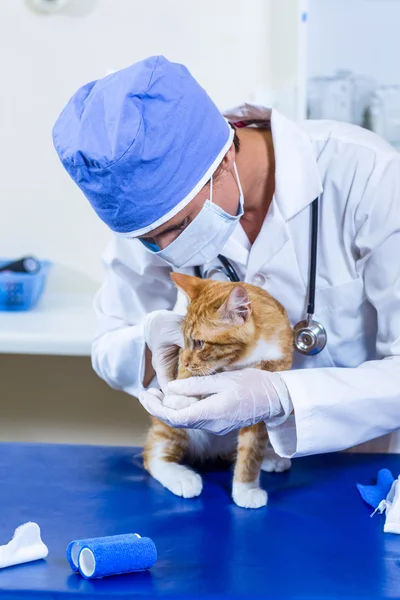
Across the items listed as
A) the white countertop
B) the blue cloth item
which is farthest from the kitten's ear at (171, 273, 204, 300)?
the white countertop

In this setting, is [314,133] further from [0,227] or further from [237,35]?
[0,227]

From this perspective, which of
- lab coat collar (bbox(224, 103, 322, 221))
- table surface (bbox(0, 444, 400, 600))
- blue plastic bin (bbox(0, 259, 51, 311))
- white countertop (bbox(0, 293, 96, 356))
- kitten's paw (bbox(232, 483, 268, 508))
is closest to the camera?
table surface (bbox(0, 444, 400, 600))

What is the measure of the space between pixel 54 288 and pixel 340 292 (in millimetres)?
1224

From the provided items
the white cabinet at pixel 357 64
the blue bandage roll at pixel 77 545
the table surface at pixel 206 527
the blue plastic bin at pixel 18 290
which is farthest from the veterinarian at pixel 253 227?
the white cabinet at pixel 357 64

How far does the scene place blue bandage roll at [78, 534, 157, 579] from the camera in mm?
→ 1118

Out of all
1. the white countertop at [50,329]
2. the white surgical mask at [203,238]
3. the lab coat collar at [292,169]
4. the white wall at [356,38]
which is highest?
the white wall at [356,38]

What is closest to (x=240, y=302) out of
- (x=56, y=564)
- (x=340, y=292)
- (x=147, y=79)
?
(x=340, y=292)

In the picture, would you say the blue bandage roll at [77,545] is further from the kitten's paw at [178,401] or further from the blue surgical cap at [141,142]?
the blue surgical cap at [141,142]

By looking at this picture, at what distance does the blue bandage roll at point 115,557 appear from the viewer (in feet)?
3.67

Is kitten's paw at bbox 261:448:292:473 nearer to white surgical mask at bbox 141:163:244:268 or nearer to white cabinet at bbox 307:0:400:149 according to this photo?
white surgical mask at bbox 141:163:244:268

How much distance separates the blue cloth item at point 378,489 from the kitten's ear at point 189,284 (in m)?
0.46

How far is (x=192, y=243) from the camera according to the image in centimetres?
146

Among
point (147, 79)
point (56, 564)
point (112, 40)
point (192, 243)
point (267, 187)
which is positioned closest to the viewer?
point (56, 564)

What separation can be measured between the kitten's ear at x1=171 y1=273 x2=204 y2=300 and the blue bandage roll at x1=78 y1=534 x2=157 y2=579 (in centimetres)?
49
